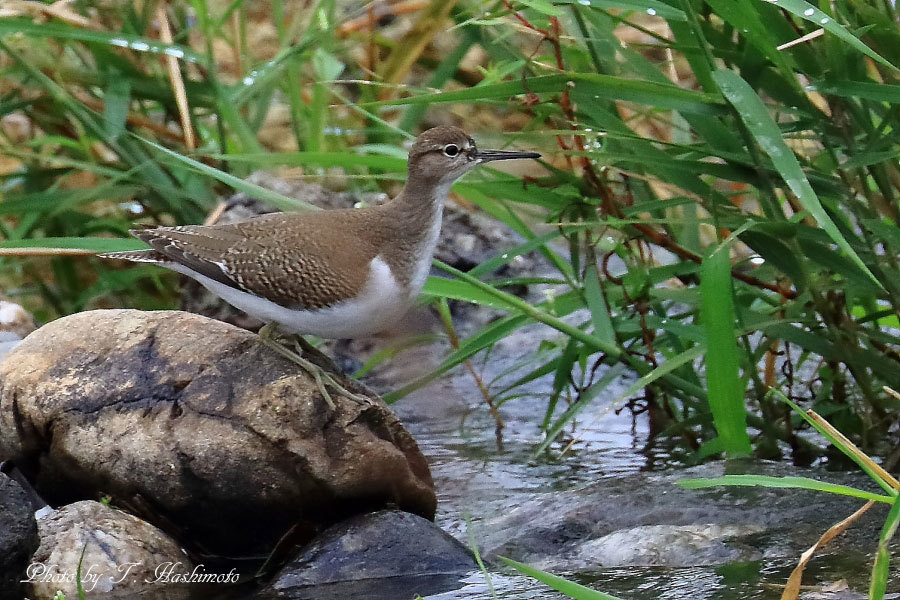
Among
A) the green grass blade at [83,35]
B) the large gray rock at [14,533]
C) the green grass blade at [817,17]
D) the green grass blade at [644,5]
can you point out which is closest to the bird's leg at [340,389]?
the large gray rock at [14,533]

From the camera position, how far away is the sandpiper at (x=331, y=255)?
4234 millimetres

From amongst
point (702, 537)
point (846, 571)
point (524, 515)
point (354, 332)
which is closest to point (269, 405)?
point (354, 332)

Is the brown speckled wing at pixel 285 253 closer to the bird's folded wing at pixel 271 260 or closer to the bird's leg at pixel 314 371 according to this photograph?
the bird's folded wing at pixel 271 260

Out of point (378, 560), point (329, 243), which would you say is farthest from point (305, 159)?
point (378, 560)

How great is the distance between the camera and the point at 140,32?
6672mm

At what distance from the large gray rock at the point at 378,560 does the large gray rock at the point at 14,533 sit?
0.76 meters

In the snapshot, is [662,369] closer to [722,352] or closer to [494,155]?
[722,352]

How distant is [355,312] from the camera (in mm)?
4199

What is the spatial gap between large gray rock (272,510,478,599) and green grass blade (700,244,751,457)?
3.20ft

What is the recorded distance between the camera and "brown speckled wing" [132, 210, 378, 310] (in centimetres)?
425

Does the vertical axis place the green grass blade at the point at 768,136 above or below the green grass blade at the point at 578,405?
above

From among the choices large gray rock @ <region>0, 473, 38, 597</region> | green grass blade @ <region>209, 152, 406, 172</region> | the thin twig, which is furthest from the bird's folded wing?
the thin twig

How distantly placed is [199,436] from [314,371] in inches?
17.6

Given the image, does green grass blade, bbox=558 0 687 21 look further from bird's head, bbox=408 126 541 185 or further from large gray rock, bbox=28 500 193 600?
large gray rock, bbox=28 500 193 600
